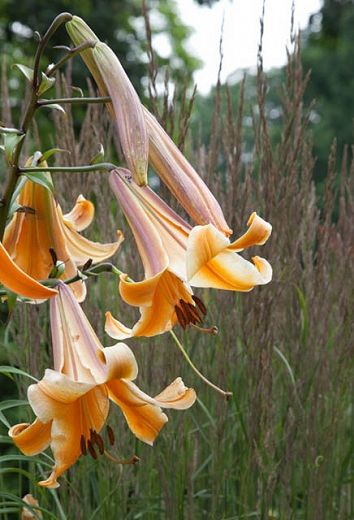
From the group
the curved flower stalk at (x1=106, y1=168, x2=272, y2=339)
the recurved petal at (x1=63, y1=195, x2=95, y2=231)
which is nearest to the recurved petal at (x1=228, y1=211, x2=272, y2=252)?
the curved flower stalk at (x1=106, y1=168, x2=272, y2=339)

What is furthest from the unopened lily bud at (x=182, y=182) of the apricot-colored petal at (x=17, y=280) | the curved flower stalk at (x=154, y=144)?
the apricot-colored petal at (x=17, y=280)

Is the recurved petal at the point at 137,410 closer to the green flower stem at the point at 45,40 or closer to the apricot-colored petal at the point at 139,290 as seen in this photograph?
the apricot-colored petal at the point at 139,290

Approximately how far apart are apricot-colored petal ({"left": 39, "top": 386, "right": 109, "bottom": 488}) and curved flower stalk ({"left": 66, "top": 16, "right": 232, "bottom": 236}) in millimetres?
234

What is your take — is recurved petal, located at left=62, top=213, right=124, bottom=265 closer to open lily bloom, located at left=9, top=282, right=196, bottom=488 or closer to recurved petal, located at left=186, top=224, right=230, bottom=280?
open lily bloom, located at left=9, top=282, right=196, bottom=488

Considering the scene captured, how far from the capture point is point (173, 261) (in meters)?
1.11

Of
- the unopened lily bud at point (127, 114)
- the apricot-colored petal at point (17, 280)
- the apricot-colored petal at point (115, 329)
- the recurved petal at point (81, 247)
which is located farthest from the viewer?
the recurved petal at point (81, 247)

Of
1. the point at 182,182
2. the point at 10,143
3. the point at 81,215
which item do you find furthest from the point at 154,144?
the point at 81,215

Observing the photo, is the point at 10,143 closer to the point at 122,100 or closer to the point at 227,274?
the point at 122,100

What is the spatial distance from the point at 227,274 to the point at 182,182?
13 cm

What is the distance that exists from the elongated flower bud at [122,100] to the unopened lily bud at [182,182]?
0.17 ft

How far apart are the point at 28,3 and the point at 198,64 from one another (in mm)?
4355

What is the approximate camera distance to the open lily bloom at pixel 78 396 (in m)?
1.03

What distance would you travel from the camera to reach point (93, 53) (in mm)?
1159

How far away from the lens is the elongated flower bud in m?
1.09
